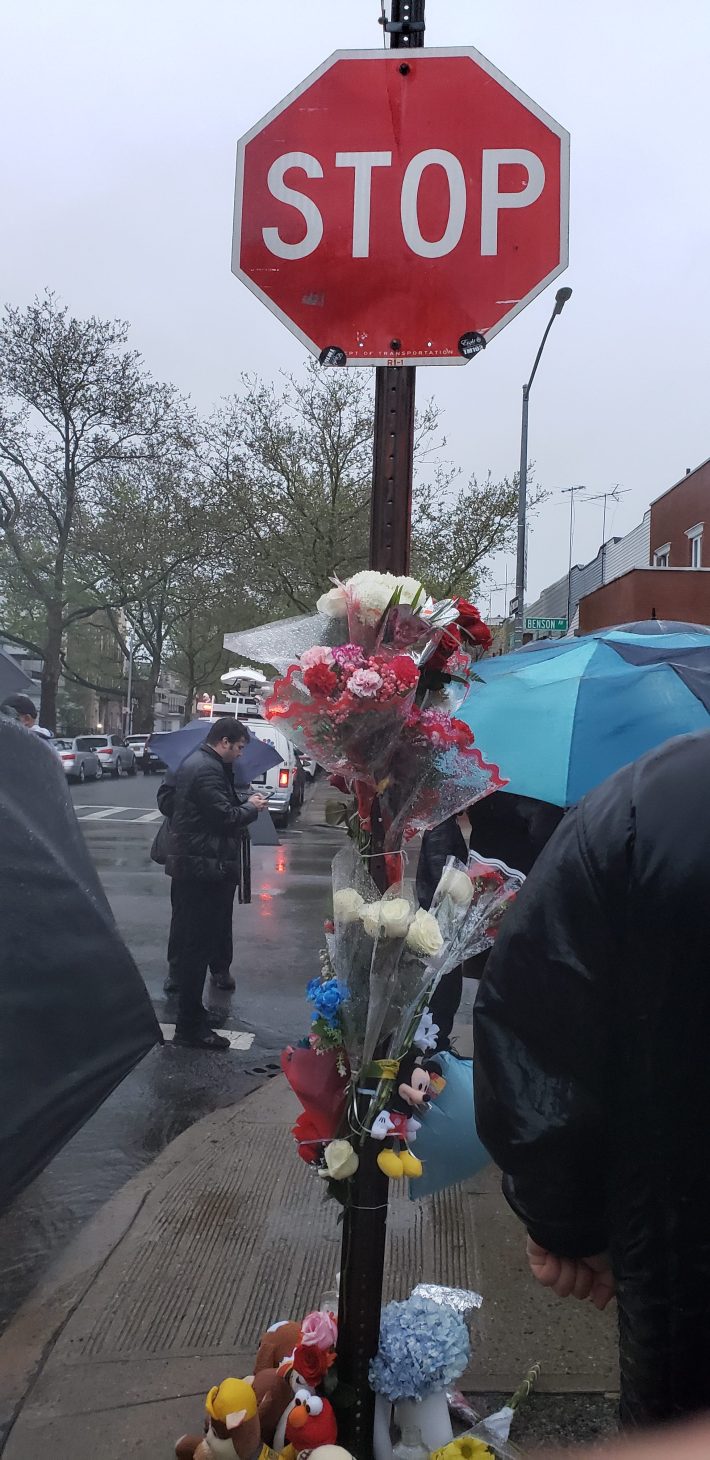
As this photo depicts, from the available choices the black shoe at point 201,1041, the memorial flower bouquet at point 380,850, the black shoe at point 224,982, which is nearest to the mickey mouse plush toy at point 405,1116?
the memorial flower bouquet at point 380,850

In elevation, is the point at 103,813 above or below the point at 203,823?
below

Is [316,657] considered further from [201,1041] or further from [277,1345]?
[201,1041]

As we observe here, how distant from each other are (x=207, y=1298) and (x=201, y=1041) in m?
2.82

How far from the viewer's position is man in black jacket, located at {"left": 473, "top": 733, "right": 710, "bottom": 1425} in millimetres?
1334

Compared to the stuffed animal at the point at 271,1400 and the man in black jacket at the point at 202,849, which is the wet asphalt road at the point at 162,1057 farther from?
the stuffed animal at the point at 271,1400

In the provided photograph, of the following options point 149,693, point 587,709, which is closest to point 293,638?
point 587,709

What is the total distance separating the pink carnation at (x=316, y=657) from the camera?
2.23 meters

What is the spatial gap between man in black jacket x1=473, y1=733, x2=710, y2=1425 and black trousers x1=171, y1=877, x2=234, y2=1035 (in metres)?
4.82

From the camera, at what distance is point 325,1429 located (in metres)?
2.21

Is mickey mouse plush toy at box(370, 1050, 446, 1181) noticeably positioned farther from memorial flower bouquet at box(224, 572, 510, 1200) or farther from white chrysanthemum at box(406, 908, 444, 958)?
white chrysanthemum at box(406, 908, 444, 958)

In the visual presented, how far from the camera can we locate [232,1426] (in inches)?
86.6

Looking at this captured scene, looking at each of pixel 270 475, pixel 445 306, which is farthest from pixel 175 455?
pixel 445 306

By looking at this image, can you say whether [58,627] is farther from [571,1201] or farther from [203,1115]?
[571,1201]

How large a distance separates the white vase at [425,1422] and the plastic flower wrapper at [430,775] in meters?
1.34
